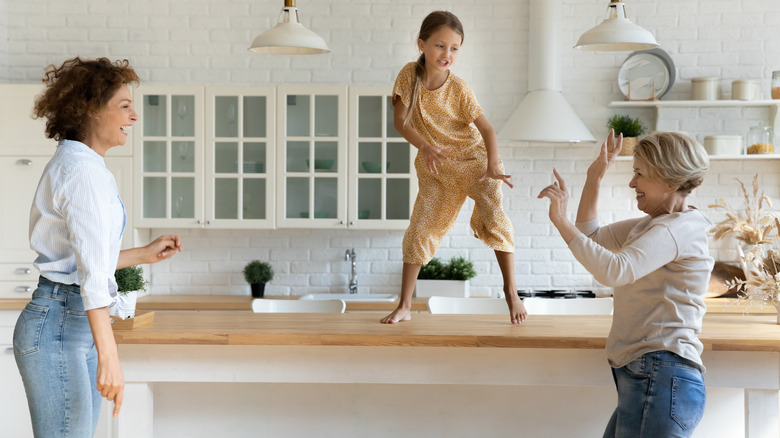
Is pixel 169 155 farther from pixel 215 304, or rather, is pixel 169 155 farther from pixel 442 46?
pixel 442 46

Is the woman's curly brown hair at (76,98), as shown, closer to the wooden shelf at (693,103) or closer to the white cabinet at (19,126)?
the white cabinet at (19,126)

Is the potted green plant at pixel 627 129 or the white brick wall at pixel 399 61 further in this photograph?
the white brick wall at pixel 399 61

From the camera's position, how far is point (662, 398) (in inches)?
79.0

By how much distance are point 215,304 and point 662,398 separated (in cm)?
315

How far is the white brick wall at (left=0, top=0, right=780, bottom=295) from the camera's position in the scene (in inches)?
196

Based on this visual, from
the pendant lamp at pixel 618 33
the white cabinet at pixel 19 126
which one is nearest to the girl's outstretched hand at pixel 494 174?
the pendant lamp at pixel 618 33

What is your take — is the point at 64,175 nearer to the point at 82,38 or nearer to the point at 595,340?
the point at 595,340

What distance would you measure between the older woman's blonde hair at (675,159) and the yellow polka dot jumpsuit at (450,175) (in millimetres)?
723

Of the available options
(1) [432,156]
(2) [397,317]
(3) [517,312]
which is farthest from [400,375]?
(1) [432,156]

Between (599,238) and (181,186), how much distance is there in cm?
313

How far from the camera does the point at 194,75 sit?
511 cm

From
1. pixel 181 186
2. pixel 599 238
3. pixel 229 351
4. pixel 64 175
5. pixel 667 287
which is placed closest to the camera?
pixel 64 175

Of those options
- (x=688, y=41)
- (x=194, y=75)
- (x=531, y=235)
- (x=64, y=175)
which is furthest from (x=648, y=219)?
(x=194, y=75)

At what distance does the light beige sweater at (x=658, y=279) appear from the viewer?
78.5 inches
